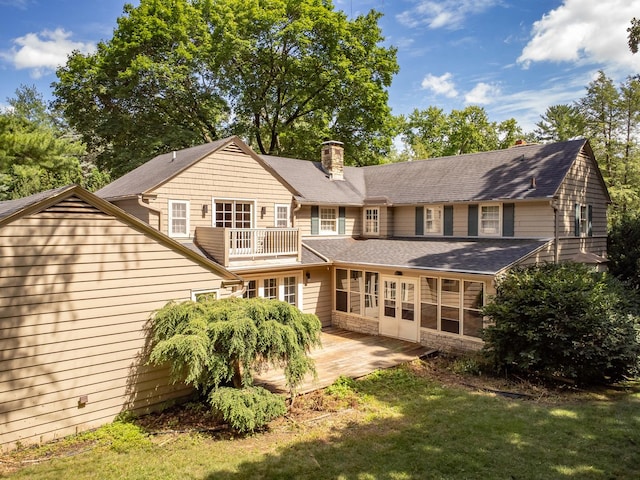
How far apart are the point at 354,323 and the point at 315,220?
460cm

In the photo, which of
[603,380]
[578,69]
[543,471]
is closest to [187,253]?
[543,471]

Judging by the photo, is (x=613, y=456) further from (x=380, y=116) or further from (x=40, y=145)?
(x=40, y=145)

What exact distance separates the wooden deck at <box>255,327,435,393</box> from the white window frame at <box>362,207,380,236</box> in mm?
5391

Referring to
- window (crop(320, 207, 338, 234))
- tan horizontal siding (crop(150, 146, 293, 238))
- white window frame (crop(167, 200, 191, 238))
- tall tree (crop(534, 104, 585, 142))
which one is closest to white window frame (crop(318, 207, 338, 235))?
window (crop(320, 207, 338, 234))

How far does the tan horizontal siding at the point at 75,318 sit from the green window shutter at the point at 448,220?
1129 centimetres

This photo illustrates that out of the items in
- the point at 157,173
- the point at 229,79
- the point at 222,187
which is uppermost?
the point at 229,79

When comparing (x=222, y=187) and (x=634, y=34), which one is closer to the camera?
(x=634, y=34)

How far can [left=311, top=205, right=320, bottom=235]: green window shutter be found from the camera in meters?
16.6

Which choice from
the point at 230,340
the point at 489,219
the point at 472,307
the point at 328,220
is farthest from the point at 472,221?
the point at 230,340

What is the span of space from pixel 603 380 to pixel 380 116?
2046cm

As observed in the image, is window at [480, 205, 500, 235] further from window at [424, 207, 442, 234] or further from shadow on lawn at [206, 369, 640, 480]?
shadow on lawn at [206, 369, 640, 480]

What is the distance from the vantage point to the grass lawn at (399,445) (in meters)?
5.77

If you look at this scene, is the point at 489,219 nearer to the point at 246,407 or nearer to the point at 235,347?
the point at 235,347

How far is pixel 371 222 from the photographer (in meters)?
A: 18.4
